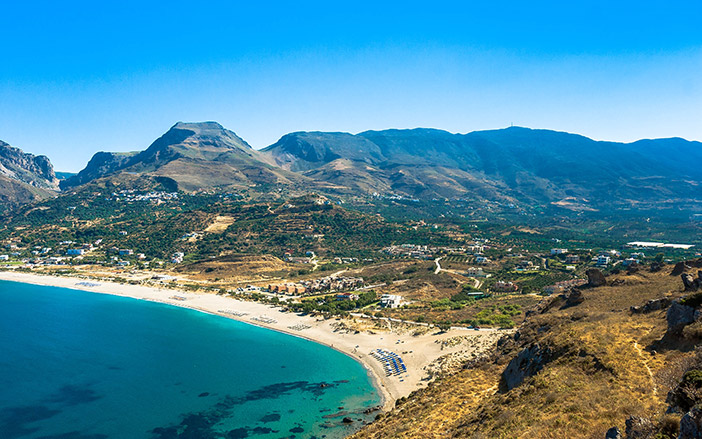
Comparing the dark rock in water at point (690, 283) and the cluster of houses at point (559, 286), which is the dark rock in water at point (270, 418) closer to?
the dark rock in water at point (690, 283)

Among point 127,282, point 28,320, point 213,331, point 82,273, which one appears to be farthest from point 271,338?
point 82,273

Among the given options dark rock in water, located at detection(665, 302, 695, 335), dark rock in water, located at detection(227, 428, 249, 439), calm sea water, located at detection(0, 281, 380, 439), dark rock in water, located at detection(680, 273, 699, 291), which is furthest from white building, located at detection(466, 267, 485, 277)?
dark rock in water, located at detection(665, 302, 695, 335)

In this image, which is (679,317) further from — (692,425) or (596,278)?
(596,278)

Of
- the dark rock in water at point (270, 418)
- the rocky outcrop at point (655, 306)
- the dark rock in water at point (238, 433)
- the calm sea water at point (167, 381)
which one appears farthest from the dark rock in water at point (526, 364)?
the dark rock in water at point (238, 433)

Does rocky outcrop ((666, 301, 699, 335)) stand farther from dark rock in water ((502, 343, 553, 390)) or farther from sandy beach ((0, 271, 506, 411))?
sandy beach ((0, 271, 506, 411))

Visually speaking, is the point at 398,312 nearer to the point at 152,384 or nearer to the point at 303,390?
the point at 303,390

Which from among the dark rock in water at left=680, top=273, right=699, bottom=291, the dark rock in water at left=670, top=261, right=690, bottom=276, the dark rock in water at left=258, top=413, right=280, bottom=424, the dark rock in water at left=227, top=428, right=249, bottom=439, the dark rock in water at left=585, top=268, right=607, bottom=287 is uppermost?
the dark rock in water at left=680, top=273, right=699, bottom=291

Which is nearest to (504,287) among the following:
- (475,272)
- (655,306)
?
(475,272)
